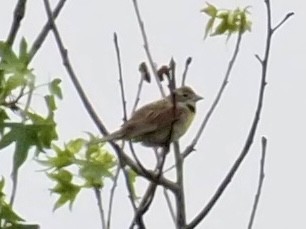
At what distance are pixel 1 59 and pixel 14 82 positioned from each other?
0.32 feet

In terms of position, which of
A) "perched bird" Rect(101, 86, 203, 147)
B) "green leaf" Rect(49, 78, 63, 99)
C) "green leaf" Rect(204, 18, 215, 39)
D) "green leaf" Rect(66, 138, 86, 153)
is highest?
"green leaf" Rect(204, 18, 215, 39)

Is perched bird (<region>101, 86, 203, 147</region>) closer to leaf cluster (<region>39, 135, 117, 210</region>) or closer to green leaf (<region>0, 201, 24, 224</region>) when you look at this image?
leaf cluster (<region>39, 135, 117, 210</region>)

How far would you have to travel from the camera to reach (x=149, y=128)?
3041 mm

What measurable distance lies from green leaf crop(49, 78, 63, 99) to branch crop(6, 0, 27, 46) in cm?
14

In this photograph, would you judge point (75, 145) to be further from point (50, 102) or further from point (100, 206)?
point (50, 102)

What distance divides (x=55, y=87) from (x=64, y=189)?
433mm

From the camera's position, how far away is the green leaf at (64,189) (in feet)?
8.22

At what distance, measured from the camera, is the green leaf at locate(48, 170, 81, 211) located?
2506 millimetres

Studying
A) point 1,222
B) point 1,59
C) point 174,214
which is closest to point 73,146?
point 174,214

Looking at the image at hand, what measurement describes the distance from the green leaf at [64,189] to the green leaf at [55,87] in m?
Result: 0.39

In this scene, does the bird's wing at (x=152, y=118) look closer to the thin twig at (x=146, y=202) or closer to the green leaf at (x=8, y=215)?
the thin twig at (x=146, y=202)

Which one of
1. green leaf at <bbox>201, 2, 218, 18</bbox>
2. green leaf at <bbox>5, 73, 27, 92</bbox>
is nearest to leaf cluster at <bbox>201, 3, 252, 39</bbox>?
green leaf at <bbox>201, 2, 218, 18</bbox>

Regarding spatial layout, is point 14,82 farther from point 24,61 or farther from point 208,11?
point 208,11

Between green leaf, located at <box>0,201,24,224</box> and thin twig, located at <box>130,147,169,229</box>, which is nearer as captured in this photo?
green leaf, located at <box>0,201,24,224</box>
